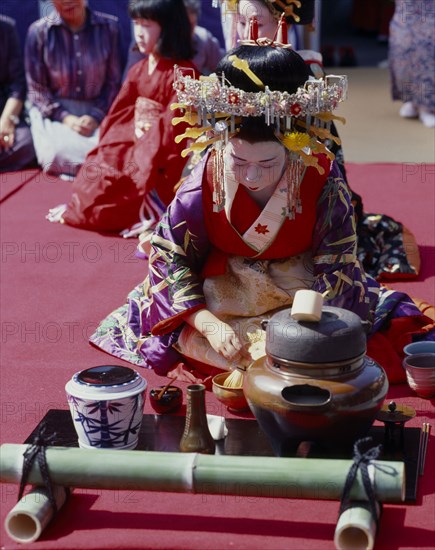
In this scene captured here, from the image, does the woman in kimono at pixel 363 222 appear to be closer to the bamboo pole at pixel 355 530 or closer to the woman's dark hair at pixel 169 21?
the woman's dark hair at pixel 169 21

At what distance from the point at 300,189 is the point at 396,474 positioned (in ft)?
3.61

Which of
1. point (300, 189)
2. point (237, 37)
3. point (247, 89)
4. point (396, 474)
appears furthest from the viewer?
point (237, 37)

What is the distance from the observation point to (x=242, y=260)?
3543mm

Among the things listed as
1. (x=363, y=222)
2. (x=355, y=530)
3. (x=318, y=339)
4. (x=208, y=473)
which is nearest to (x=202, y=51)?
(x=363, y=222)

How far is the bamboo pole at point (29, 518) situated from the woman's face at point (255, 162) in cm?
114

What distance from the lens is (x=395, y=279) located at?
449cm

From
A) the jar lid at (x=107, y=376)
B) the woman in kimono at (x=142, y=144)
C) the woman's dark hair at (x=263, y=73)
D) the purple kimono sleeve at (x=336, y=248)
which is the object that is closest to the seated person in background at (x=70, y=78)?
the woman in kimono at (x=142, y=144)

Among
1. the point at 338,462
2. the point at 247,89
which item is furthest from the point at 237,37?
the point at 338,462

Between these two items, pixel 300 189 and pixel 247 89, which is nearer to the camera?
pixel 247 89

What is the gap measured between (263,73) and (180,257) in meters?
0.69

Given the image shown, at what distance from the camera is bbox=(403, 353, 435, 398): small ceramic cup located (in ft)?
11.0

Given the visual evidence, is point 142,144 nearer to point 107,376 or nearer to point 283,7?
point 283,7

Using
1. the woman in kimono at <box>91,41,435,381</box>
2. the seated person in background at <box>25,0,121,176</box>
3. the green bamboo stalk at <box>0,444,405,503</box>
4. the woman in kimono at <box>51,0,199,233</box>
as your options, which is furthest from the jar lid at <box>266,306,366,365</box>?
the seated person in background at <box>25,0,121,176</box>

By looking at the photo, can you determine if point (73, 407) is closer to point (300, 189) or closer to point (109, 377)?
point (109, 377)
